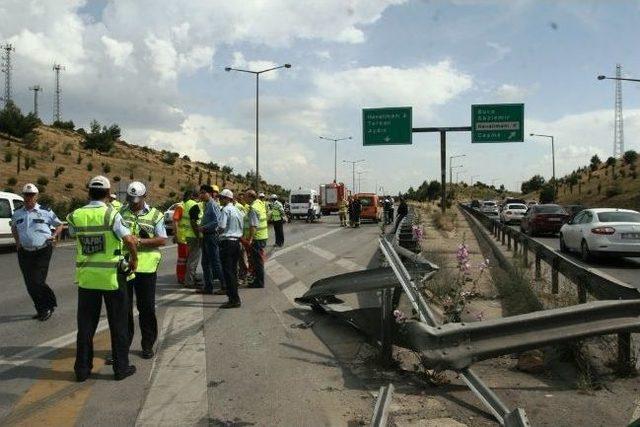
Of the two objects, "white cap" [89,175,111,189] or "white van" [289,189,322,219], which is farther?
"white van" [289,189,322,219]

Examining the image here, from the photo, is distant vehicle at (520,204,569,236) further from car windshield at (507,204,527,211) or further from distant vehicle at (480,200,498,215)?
distant vehicle at (480,200,498,215)

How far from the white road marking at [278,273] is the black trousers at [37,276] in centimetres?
441

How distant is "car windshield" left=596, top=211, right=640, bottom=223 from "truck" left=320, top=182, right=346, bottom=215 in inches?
1581

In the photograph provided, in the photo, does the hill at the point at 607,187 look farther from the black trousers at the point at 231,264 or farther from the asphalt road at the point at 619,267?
the black trousers at the point at 231,264

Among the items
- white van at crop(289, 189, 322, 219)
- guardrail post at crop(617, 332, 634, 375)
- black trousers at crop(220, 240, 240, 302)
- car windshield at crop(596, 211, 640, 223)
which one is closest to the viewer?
guardrail post at crop(617, 332, 634, 375)

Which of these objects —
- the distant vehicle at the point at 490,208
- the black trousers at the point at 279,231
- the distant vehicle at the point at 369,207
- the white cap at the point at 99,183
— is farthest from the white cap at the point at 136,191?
the distant vehicle at the point at 490,208

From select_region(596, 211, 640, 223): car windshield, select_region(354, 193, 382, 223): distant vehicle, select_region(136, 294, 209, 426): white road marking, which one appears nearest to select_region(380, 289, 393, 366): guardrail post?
select_region(136, 294, 209, 426): white road marking

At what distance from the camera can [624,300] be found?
535 cm

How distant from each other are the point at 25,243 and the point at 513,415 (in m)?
6.71

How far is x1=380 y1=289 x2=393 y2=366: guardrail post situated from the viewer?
232 inches

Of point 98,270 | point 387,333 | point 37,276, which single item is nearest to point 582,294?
point 387,333

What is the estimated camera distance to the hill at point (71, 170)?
4553 centimetres

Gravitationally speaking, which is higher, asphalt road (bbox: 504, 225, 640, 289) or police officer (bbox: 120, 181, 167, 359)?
police officer (bbox: 120, 181, 167, 359)

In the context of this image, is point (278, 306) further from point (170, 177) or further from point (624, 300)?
point (170, 177)
